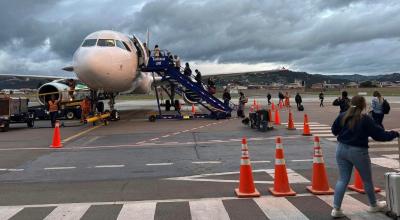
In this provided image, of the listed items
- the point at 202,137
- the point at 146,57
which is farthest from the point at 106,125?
the point at 202,137

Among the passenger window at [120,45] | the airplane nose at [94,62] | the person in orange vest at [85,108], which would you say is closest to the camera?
the airplane nose at [94,62]

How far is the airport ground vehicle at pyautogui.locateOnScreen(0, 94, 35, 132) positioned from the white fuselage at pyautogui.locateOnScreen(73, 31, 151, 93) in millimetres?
4031

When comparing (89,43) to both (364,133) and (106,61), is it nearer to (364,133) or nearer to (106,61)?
(106,61)

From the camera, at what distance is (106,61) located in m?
22.3

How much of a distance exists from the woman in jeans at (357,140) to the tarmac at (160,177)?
0.27 meters

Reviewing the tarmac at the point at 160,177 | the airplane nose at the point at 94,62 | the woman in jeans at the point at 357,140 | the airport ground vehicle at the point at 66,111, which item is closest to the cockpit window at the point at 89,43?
the airplane nose at the point at 94,62

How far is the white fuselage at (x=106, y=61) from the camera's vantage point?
21.9 m

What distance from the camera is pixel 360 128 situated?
22.0ft

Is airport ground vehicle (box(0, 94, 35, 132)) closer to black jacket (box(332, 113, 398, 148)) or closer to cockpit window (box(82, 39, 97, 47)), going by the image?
cockpit window (box(82, 39, 97, 47))

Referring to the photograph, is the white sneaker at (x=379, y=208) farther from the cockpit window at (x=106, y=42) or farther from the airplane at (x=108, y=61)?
the cockpit window at (x=106, y=42)

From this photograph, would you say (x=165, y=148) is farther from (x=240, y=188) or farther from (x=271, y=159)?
(x=240, y=188)

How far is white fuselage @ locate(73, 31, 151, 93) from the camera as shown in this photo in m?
21.9

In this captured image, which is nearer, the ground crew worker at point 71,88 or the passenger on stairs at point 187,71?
the passenger on stairs at point 187,71

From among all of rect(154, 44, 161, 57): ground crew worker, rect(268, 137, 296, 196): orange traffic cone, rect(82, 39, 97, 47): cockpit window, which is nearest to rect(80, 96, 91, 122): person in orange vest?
rect(82, 39, 97, 47): cockpit window
